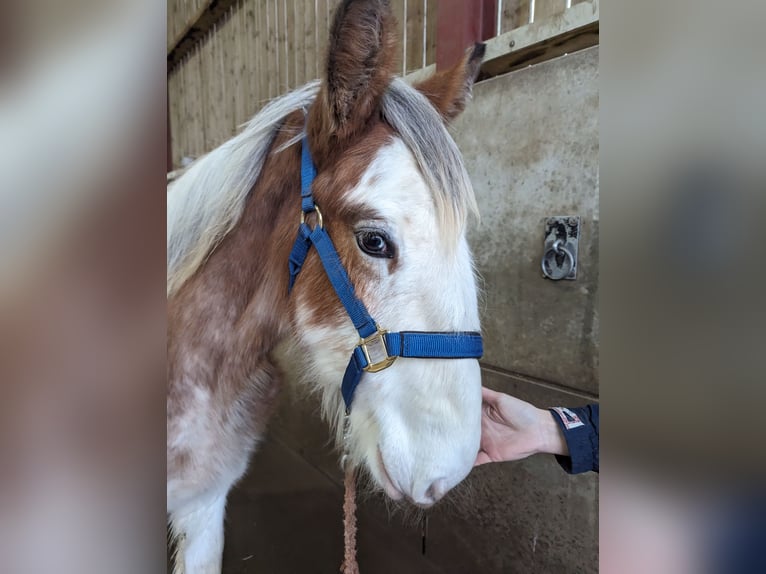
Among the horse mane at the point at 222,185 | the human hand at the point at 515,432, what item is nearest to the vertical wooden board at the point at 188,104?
the horse mane at the point at 222,185

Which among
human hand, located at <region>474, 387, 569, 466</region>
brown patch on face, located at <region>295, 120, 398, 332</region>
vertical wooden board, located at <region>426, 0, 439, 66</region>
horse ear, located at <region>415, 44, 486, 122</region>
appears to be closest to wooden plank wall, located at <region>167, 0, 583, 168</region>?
vertical wooden board, located at <region>426, 0, 439, 66</region>

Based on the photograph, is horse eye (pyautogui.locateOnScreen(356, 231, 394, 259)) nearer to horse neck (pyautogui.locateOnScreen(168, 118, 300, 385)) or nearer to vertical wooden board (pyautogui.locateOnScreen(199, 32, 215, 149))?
horse neck (pyautogui.locateOnScreen(168, 118, 300, 385))

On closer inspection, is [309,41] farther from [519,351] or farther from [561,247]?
[519,351]

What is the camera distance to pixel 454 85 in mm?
612

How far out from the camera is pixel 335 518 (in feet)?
3.03

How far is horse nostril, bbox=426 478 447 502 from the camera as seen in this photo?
517mm

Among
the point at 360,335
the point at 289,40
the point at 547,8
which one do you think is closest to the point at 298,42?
the point at 289,40

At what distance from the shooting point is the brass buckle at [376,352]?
52 centimetres

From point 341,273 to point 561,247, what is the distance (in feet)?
1.21

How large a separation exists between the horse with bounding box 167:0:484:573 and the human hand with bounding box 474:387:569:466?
0.54 feet

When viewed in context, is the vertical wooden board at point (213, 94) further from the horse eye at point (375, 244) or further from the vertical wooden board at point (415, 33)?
the horse eye at point (375, 244)
